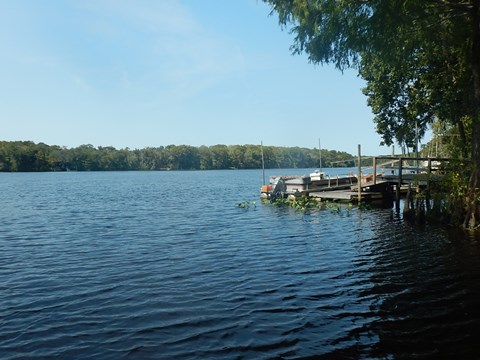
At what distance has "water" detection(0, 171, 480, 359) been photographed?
7148 mm

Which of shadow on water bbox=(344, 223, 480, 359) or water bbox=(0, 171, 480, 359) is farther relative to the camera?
water bbox=(0, 171, 480, 359)

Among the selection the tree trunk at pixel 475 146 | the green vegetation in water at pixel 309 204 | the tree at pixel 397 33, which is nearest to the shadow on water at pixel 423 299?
the tree trunk at pixel 475 146

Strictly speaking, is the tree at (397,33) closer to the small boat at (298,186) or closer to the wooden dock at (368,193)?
the wooden dock at (368,193)

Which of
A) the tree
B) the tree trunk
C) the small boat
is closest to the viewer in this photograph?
the tree

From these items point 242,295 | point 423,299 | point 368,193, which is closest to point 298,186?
point 368,193

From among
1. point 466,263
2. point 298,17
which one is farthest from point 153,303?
point 298,17

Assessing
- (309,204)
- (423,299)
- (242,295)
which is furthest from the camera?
(309,204)

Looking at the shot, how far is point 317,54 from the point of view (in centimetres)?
1571

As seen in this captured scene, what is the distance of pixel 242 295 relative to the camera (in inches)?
394

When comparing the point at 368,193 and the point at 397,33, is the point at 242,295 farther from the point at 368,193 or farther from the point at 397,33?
the point at 368,193

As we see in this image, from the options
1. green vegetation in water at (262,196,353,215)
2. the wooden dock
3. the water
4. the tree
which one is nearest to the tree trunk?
the tree

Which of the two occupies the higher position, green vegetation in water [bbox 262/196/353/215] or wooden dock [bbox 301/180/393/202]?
wooden dock [bbox 301/180/393/202]

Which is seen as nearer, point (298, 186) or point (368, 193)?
point (368, 193)

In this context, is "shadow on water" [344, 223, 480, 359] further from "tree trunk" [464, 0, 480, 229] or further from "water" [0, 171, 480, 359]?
"tree trunk" [464, 0, 480, 229]
